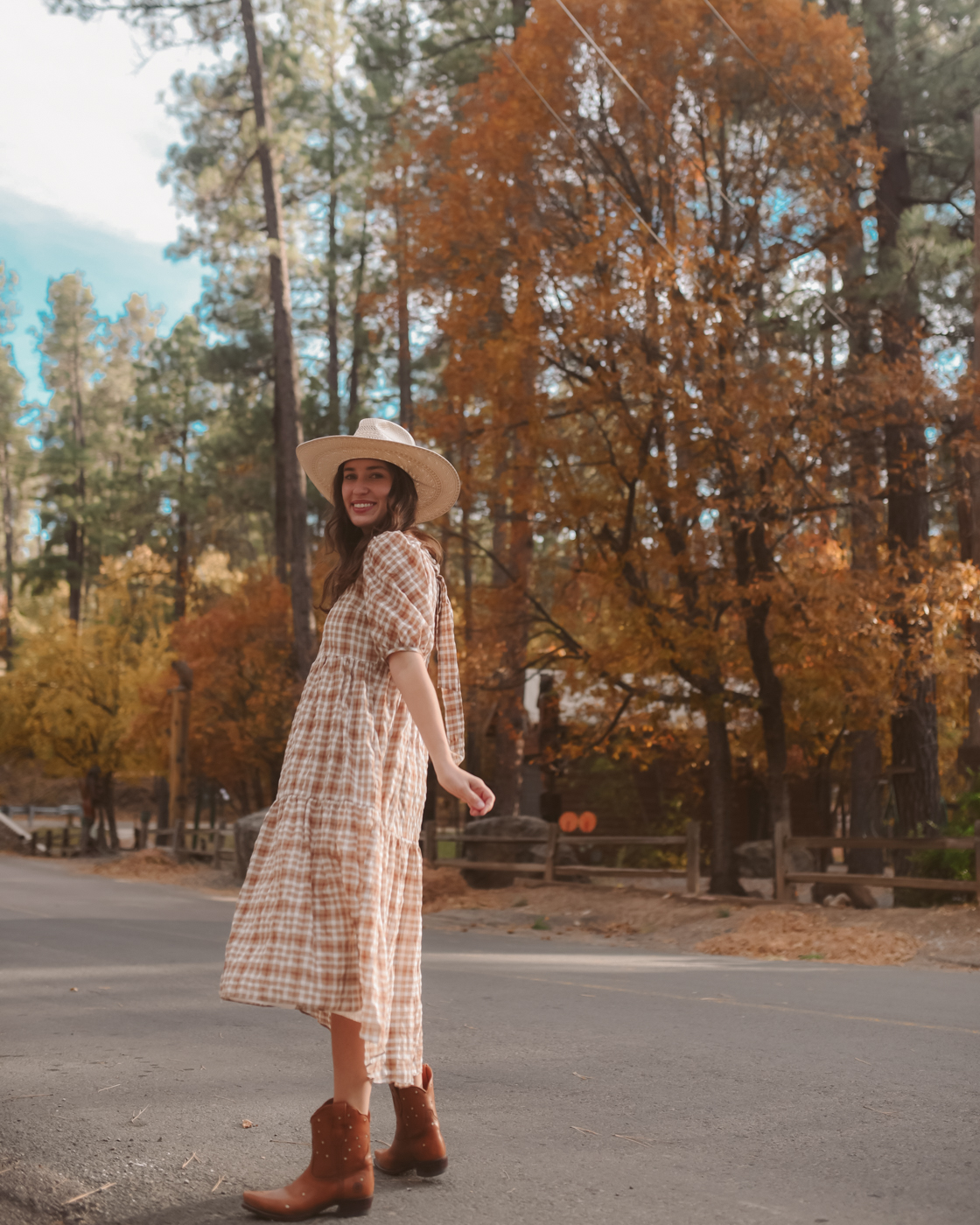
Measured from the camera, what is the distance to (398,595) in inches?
130

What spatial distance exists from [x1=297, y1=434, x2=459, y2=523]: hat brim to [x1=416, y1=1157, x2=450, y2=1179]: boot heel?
1.82 metres

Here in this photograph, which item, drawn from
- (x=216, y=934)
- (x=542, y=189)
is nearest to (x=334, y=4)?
(x=542, y=189)

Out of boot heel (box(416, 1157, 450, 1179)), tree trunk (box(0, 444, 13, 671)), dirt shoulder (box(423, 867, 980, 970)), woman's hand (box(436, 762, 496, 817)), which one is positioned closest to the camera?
woman's hand (box(436, 762, 496, 817))

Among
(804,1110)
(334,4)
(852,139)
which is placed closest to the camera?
(804,1110)

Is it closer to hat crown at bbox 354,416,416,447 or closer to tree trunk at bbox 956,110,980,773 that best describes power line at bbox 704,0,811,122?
tree trunk at bbox 956,110,980,773

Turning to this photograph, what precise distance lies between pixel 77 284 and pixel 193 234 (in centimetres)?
3055

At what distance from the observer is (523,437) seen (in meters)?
15.8

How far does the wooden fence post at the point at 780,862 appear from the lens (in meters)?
14.8

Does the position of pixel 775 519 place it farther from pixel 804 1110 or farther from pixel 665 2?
pixel 804 1110

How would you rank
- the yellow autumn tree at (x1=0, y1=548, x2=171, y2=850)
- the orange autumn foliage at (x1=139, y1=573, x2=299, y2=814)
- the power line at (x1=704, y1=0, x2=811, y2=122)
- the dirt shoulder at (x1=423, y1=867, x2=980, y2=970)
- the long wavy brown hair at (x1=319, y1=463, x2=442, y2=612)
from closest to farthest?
1. the long wavy brown hair at (x1=319, y1=463, x2=442, y2=612)
2. the dirt shoulder at (x1=423, y1=867, x2=980, y2=970)
3. the power line at (x1=704, y1=0, x2=811, y2=122)
4. the orange autumn foliage at (x1=139, y1=573, x2=299, y2=814)
5. the yellow autumn tree at (x1=0, y1=548, x2=171, y2=850)

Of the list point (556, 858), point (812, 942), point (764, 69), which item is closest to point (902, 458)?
point (764, 69)

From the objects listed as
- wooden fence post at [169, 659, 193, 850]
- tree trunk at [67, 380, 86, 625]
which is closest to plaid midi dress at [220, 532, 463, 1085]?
wooden fence post at [169, 659, 193, 850]

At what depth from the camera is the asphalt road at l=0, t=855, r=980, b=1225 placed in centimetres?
320

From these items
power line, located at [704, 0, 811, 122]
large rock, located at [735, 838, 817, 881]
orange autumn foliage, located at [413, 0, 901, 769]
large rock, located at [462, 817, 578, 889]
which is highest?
power line, located at [704, 0, 811, 122]
